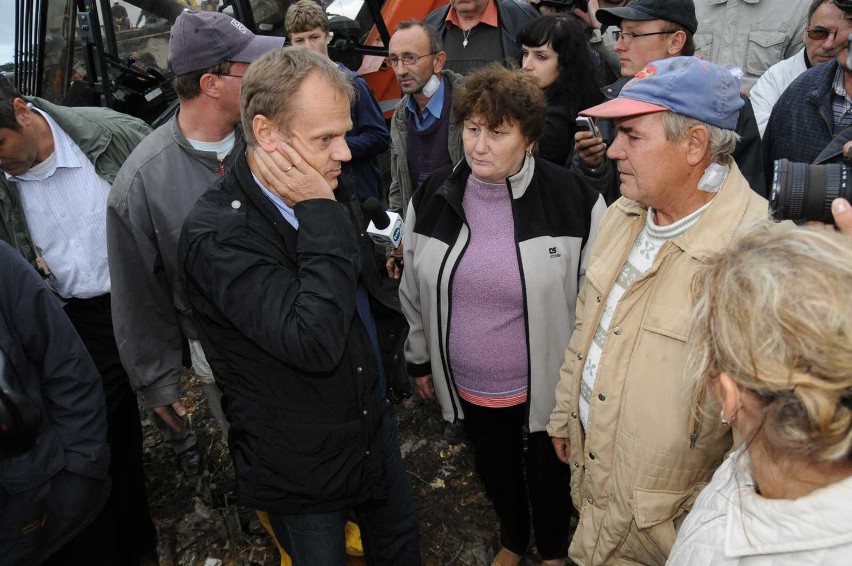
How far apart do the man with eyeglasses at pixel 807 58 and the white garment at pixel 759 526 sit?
2.46 meters

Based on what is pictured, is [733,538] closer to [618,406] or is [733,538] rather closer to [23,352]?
[618,406]

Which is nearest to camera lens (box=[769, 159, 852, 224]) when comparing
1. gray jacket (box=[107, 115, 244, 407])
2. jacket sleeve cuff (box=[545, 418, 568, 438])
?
jacket sleeve cuff (box=[545, 418, 568, 438])

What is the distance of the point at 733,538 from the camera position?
1.06m

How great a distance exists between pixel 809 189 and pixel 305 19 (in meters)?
3.59

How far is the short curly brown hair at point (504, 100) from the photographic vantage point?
2.24 metres

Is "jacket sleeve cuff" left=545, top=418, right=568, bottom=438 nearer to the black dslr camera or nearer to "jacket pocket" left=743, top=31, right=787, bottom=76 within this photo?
the black dslr camera

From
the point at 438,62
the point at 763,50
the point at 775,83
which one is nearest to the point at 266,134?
the point at 438,62

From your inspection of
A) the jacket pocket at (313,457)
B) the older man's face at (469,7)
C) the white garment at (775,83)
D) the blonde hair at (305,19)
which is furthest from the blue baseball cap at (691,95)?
the blonde hair at (305,19)

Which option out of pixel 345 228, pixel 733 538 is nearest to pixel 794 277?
pixel 733 538

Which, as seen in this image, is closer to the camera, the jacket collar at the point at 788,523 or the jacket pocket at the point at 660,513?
the jacket collar at the point at 788,523

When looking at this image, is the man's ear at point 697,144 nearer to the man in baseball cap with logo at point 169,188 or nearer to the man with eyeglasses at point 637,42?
the man with eyeglasses at point 637,42

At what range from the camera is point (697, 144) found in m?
1.73

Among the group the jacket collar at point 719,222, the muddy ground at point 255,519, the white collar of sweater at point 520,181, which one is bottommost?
the muddy ground at point 255,519

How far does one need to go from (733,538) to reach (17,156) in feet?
9.08
